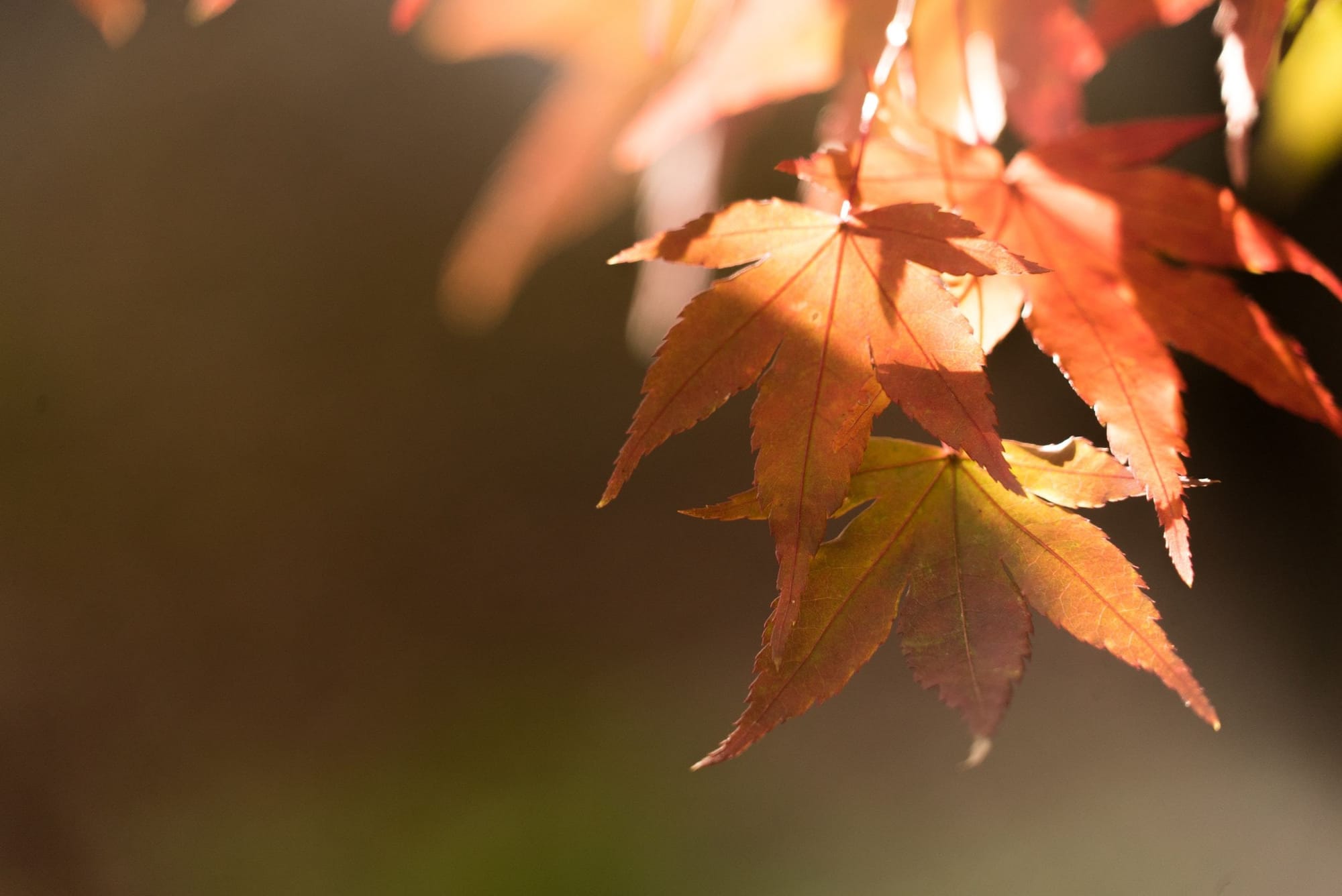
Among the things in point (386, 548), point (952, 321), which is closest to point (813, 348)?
point (952, 321)

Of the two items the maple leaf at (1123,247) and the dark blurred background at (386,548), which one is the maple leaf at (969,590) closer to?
the maple leaf at (1123,247)

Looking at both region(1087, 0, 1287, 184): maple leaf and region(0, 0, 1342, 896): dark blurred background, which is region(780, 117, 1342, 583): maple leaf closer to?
region(1087, 0, 1287, 184): maple leaf

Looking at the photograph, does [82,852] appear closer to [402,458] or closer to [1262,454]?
[402,458]

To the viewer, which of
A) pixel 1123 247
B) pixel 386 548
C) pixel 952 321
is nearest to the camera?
pixel 952 321

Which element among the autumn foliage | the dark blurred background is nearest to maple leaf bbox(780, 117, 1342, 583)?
the autumn foliage

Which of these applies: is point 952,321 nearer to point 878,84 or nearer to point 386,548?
point 878,84

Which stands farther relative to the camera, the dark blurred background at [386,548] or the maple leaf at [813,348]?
the dark blurred background at [386,548]

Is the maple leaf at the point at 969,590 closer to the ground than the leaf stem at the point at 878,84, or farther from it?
closer to the ground

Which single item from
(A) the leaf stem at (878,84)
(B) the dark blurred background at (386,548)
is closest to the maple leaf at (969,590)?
(A) the leaf stem at (878,84)
